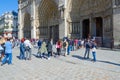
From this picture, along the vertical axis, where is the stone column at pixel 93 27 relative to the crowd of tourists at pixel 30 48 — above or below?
above

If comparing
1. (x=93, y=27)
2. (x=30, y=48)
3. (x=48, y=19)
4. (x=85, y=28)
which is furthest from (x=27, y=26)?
(x=30, y=48)

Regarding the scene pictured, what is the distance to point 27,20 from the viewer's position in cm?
4597

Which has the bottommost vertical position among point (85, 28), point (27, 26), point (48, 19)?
point (85, 28)

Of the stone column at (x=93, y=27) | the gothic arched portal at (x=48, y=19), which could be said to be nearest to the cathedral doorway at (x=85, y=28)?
the stone column at (x=93, y=27)

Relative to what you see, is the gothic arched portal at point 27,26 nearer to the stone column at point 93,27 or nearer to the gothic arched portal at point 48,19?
the gothic arched portal at point 48,19

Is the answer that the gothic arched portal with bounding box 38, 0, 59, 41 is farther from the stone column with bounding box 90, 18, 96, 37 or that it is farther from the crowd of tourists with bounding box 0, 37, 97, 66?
the crowd of tourists with bounding box 0, 37, 97, 66

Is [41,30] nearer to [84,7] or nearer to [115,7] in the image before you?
[84,7]

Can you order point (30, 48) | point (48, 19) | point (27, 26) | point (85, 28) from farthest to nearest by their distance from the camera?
point (27, 26)
point (48, 19)
point (85, 28)
point (30, 48)

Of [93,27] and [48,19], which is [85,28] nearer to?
[93,27]

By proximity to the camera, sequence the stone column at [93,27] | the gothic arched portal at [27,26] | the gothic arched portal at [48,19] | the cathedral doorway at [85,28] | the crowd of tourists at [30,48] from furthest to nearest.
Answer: the gothic arched portal at [27,26]
the gothic arched portal at [48,19]
the cathedral doorway at [85,28]
the stone column at [93,27]
the crowd of tourists at [30,48]

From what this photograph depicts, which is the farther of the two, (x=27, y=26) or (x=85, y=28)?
(x=27, y=26)

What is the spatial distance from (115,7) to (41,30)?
1959 cm

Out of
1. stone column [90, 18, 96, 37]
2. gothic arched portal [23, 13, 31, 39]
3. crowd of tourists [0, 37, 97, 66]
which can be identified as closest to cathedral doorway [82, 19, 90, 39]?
stone column [90, 18, 96, 37]

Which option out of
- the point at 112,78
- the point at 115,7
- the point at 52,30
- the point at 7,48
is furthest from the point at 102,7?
the point at 112,78
